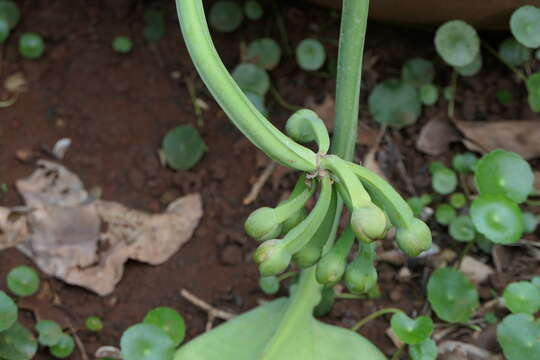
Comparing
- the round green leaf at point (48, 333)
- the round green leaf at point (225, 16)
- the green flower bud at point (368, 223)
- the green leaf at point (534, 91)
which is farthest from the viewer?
the round green leaf at point (225, 16)

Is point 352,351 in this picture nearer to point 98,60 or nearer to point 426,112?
point 426,112

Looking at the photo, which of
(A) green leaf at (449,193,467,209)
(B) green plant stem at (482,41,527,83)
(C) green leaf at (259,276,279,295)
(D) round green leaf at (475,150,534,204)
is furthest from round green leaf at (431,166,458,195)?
(C) green leaf at (259,276,279,295)

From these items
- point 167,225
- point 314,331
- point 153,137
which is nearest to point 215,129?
point 153,137

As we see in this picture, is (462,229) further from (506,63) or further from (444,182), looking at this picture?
(506,63)

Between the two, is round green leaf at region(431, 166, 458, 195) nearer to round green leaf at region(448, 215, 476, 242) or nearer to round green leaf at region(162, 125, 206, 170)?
round green leaf at region(448, 215, 476, 242)

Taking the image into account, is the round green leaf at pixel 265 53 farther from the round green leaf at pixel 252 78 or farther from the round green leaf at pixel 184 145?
the round green leaf at pixel 184 145

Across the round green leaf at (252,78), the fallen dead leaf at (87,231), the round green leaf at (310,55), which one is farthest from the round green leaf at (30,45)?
the round green leaf at (310,55)

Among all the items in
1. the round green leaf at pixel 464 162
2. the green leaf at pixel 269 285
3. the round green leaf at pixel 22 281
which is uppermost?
the round green leaf at pixel 464 162
